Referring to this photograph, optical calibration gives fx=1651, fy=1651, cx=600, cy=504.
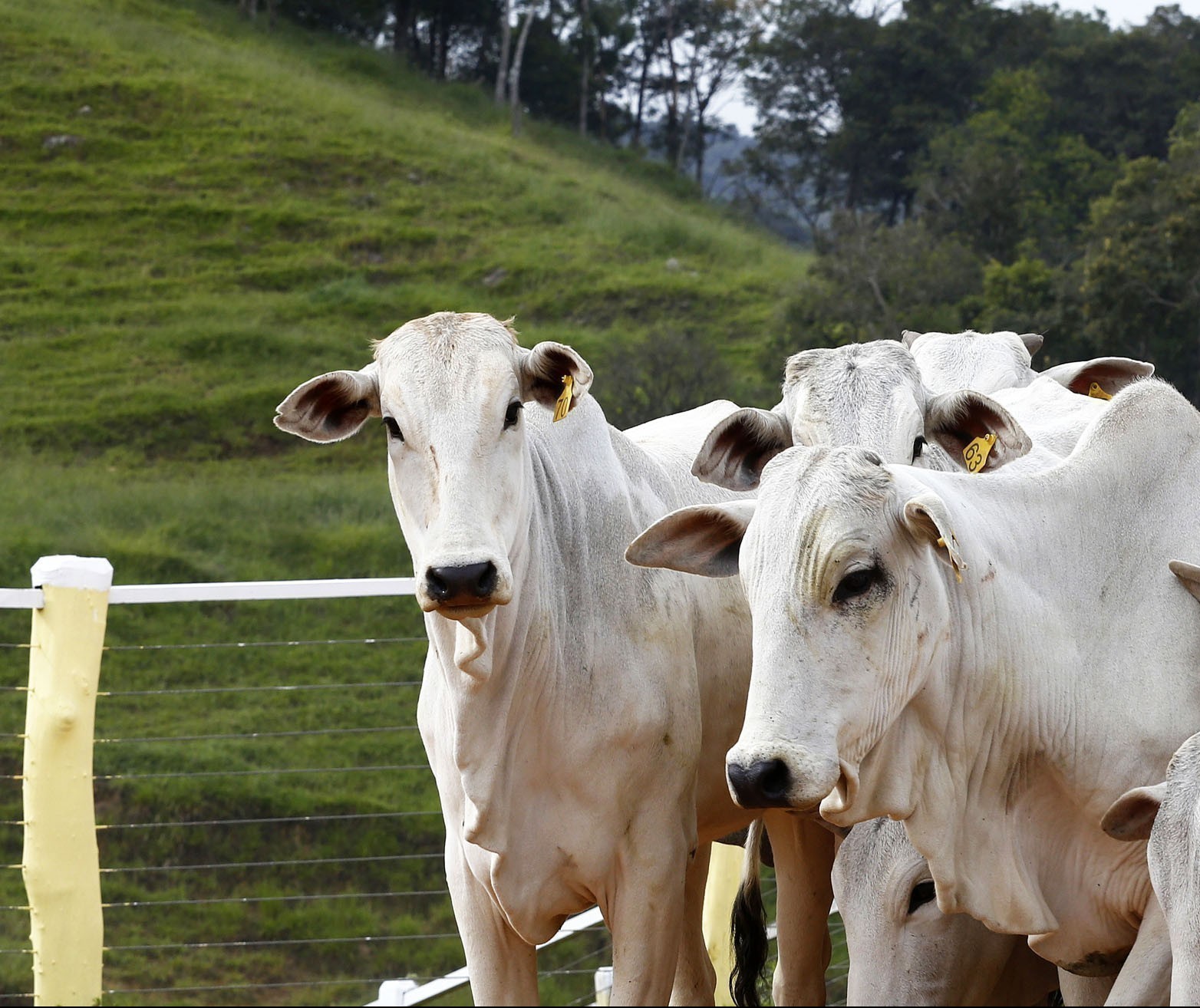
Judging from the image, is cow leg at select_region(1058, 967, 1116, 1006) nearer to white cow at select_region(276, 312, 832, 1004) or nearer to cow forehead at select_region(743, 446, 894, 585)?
white cow at select_region(276, 312, 832, 1004)

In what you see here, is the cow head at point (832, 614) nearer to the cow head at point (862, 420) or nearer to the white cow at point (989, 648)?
the white cow at point (989, 648)

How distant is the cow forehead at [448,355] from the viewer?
12.4ft

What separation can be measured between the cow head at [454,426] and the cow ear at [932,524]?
0.89 meters

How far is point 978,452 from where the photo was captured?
4.14 meters

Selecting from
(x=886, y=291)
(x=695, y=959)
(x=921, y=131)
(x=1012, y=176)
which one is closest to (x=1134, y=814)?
(x=695, y=959)

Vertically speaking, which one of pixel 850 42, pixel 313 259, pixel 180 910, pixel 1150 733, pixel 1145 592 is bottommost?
pixel 180 910

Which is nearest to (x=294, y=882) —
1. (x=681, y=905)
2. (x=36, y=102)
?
(x=681, y=905)

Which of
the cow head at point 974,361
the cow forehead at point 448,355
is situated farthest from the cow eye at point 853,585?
the cow head at point 974,361

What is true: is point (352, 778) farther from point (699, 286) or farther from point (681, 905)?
point (699, 286)

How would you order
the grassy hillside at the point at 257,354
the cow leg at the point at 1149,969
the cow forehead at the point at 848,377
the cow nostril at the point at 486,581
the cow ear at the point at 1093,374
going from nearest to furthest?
the cow leg at the point at 1149,969 < the cow nostril at the point at 486,581 < the cow forehead at the point at 848,377 < the cow ear at the point at 1093,374 < the grassy hillside at the point at 257,354

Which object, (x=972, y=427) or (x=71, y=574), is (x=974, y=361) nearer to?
(x=972, y=427)

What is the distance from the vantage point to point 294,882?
13086 millimetres

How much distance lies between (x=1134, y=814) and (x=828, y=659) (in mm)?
669

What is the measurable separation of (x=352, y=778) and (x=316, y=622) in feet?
8.54
